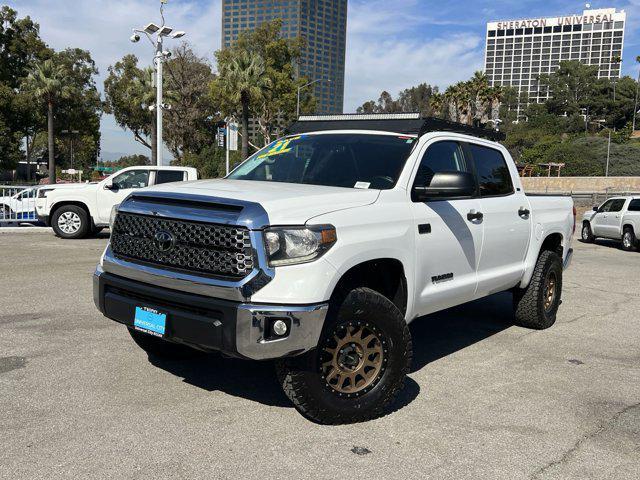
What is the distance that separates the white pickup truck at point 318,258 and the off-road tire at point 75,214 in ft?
32.6

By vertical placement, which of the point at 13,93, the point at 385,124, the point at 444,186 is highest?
the point at 13,93

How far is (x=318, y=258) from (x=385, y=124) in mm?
1891

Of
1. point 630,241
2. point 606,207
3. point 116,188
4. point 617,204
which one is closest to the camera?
point 116,188

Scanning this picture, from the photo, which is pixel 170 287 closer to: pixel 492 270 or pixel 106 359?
pixel 106 359

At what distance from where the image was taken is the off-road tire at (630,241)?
53.2ft

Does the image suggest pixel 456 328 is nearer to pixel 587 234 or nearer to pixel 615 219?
pixel 615 219

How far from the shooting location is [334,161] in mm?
4777

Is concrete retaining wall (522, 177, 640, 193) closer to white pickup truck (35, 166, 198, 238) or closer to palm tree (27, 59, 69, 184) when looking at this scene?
palm tree (27, 59, 69, 184)

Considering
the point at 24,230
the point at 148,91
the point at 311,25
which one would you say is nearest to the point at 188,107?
the point at 148,91

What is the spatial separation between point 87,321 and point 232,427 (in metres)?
3.11

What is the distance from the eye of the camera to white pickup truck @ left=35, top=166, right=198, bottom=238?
13781 mm

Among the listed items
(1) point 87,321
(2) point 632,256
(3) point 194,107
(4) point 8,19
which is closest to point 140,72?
(3) point 194,107

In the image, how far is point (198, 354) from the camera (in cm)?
509

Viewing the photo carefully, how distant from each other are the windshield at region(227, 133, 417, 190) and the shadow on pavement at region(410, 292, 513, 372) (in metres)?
→ 1.66
